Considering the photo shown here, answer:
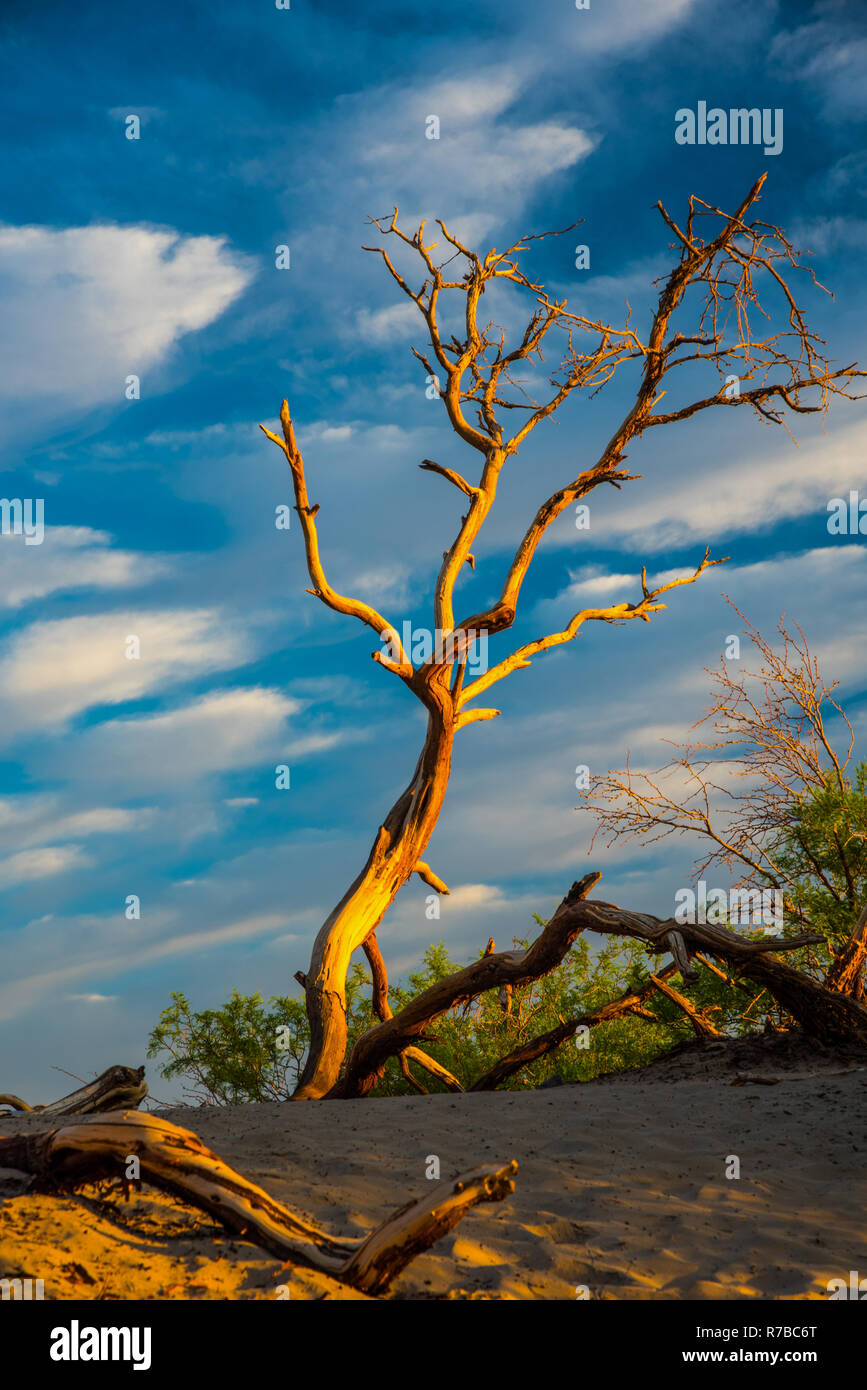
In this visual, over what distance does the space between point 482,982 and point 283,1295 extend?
5993 mm

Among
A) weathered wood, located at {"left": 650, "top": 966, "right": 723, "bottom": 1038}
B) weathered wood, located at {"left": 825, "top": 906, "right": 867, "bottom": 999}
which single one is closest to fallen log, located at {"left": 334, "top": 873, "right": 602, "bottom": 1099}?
weathered wood, located at {"left": 650, "top": 966, "right": 723, "bottom": 1038}

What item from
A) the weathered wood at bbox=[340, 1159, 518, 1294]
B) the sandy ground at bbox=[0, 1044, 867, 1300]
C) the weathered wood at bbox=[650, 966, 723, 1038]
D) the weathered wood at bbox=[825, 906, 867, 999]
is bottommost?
the sandy ground at bbox=[0, 1044, 867, 1300]

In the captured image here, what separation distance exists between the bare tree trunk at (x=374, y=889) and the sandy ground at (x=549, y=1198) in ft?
9.13

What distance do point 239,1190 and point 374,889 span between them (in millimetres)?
7339

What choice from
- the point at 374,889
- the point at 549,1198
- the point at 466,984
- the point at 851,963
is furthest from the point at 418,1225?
the point at 374,889

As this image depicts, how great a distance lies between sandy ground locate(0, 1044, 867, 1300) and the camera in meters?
4.03

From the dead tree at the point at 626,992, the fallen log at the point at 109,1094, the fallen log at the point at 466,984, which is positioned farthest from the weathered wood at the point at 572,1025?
the fallen log at the point at 109,1094

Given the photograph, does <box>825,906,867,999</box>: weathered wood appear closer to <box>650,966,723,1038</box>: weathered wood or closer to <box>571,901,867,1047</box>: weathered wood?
<box>571,901,867,1047</box>: weathered wood

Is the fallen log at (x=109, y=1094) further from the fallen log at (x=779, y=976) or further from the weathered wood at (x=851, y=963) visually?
the weathered wood at (x=851, y=963)

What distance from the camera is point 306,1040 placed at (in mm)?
13461

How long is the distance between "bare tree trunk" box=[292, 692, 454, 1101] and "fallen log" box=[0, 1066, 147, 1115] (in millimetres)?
4002

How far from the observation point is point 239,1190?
4141mm
